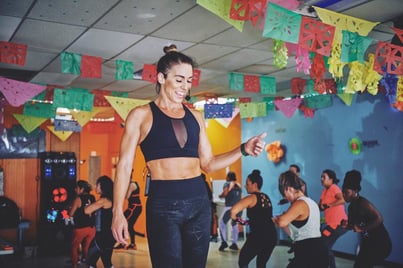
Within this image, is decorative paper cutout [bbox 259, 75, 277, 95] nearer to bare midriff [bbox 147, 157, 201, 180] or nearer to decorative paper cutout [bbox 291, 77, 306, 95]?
decorative paper cutout [bbox 291, 77, 306, 95]

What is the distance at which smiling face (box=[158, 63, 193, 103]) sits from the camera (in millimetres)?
1957

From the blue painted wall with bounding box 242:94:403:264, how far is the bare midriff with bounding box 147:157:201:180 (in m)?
5.60

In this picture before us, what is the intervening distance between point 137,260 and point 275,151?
365 centimetres

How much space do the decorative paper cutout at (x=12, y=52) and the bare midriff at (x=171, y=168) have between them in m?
3.42

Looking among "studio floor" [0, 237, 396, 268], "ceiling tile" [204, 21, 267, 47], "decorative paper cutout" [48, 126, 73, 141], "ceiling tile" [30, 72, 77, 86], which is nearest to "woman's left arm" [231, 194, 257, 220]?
"ceiling tile" [204, 21, 267, 47]

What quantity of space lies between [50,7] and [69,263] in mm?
Result: 5133

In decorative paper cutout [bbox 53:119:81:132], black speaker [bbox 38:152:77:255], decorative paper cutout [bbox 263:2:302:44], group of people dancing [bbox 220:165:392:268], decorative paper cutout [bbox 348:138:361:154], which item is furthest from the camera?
decorative paper cutout [bbox 53:119:81:132]

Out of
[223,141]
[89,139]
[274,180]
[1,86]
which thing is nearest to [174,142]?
[1,86]

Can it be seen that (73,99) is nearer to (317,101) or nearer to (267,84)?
(267,84)

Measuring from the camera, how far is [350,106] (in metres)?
7.44

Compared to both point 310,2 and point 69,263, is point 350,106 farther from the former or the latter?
point 69,263

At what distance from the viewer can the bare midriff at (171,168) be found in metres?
1.86

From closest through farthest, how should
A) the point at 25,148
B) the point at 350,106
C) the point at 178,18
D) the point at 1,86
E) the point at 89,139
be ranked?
the point at 178,18 < the point at 1,86 < the point at 350,106 < the point at 25,148 < the point at 89,139

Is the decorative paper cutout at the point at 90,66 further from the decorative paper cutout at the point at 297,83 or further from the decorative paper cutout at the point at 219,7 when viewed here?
the decorative paper cutout at the point at 297,83
